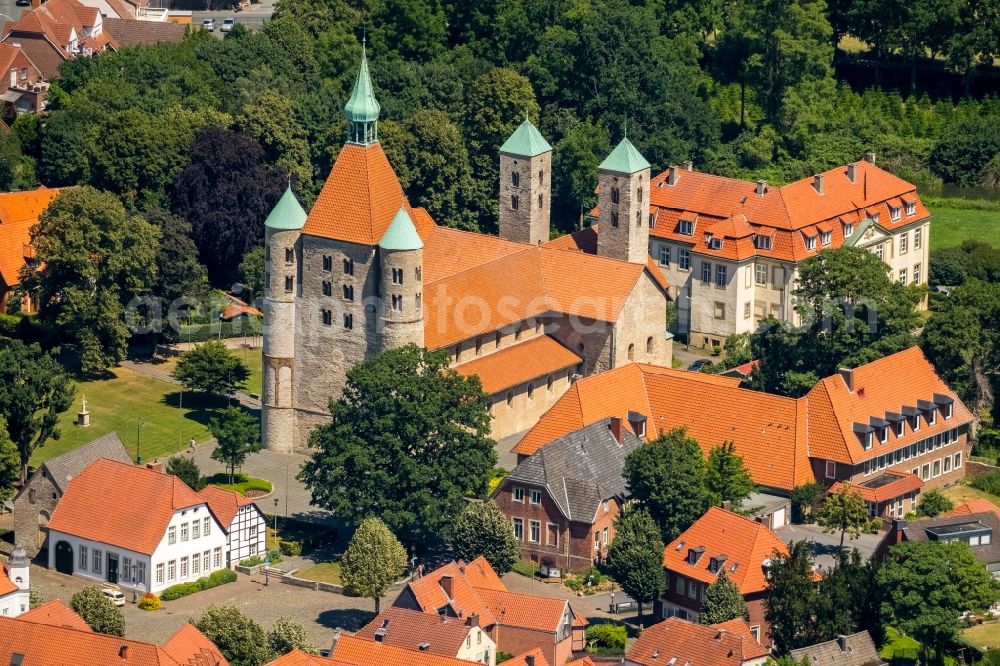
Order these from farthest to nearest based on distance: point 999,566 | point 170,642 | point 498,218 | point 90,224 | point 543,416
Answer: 1. point 498,218
2. point 90,224
3. point 543,416
4. point 999,566
5. point 170,642

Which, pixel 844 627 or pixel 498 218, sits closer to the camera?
pixel 844 627

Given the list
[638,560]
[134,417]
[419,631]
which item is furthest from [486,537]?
[134,417]

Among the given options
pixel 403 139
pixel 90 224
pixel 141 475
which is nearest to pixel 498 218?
pixel 403 139

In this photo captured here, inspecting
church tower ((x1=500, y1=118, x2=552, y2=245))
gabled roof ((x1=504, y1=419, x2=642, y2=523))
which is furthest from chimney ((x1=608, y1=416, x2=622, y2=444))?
church tower ((x1=500, y1=118, x2=552, y2=245))

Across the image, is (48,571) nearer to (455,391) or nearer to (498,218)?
(455,391)

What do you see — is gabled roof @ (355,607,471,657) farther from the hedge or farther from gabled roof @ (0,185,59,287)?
gabled roof @ (0,185,59,287)

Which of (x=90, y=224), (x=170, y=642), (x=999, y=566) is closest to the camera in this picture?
(x=170, y=642)

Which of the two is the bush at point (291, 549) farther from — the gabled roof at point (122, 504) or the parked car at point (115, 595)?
the parked car at point (115, 595)

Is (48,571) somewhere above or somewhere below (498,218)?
below
